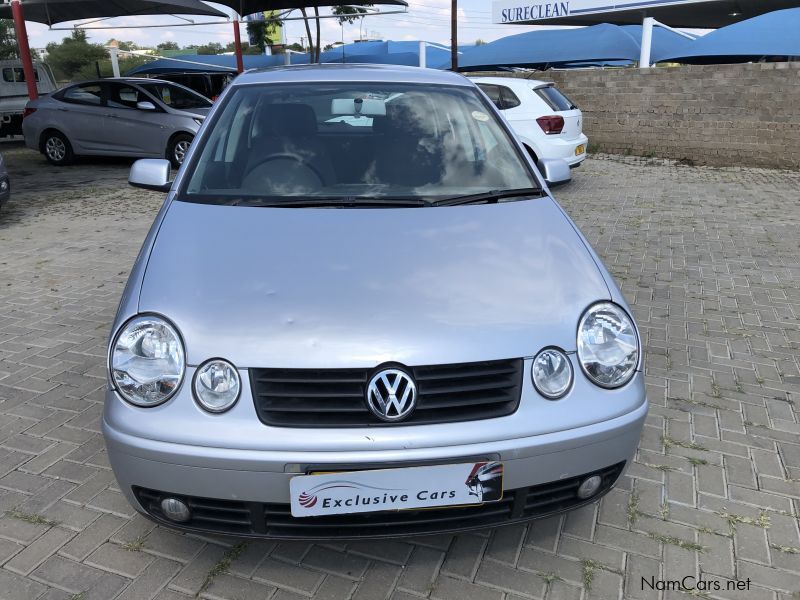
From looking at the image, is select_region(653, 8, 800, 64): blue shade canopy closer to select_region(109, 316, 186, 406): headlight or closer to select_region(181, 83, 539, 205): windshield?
select_region(181, 83, 539, 205): windshield

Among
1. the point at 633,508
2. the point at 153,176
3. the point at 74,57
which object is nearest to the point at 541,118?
the point at 153,176

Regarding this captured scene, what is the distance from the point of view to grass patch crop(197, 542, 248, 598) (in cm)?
207

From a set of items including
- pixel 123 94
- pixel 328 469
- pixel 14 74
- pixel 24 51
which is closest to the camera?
pixel 328 469

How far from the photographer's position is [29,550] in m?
2.22

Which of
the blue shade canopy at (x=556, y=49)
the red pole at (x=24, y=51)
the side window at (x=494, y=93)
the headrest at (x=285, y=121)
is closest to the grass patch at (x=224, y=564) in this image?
the headrest at (x=285, y=121)

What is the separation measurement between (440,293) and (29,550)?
5.43 ft

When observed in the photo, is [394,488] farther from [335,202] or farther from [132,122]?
[132,122]

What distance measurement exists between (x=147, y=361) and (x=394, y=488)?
816 millimetres

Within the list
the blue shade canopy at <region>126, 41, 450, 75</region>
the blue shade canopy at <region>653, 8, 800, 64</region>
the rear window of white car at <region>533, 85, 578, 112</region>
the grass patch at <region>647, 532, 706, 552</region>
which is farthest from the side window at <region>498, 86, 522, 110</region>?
the blue shade canopy at <region>126, 41, 450, 75</region>

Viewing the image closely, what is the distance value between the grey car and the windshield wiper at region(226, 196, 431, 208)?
8544 millimetres

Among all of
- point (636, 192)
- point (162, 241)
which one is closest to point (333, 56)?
point (636, 192)

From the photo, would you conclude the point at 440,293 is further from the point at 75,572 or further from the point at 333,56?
the point at 333,56

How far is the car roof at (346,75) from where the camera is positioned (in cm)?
323

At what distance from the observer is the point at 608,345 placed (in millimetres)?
2045
